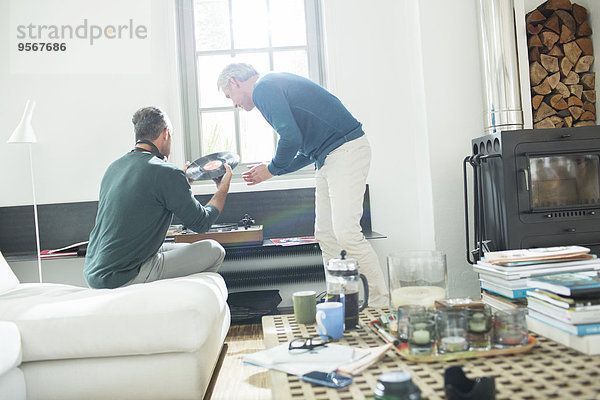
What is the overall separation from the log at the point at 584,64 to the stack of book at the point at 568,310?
8.52 feet

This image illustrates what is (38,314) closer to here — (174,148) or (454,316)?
(454,316)

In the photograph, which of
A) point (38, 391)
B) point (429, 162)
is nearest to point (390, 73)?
point (429, 162)

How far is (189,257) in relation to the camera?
103 inches

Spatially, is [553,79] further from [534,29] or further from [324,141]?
[324,141]

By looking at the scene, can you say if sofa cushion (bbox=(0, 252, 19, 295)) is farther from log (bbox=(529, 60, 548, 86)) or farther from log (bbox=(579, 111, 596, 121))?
log (bbox=(579, 111, 596, 121))

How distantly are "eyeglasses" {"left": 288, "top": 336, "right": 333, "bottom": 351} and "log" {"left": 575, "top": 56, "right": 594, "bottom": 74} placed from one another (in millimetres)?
3067

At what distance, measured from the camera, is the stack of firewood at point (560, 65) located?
3.59 metres

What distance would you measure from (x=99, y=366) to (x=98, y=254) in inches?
25.2

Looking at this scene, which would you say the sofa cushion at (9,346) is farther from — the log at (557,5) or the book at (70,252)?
the log at (557,5)

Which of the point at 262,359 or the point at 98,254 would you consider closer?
the point at 262,359

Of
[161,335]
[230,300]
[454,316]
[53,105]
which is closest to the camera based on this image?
[454,316]

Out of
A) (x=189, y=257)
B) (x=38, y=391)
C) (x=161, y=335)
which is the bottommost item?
(x=38, y=391)

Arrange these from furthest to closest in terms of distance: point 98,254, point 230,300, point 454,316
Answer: point 230,300
point 98,254
point 454,316

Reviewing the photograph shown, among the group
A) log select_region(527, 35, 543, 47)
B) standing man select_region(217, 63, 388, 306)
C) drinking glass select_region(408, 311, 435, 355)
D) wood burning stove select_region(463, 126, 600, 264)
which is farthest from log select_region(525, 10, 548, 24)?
drinking glass select_region(408, 311, 435, 355)
